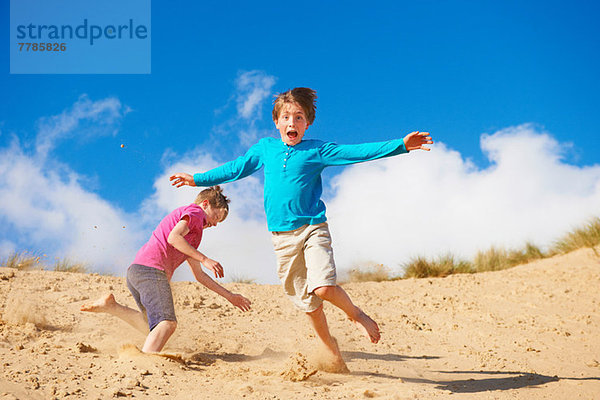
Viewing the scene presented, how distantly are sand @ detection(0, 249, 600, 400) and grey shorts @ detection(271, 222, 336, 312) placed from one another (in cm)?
53

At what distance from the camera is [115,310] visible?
4.57 m

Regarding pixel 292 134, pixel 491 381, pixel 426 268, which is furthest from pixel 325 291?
pixel 426 268

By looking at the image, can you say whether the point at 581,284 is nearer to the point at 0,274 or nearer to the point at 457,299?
the point at 457,299

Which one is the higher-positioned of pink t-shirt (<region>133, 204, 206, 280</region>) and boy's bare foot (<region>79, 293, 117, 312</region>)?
pink t-shirt (<region>133, 204, 206, 280</region>)

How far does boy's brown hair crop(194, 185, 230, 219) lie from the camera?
452cm

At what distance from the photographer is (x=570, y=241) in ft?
33.4

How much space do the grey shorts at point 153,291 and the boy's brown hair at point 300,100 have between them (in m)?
1.61

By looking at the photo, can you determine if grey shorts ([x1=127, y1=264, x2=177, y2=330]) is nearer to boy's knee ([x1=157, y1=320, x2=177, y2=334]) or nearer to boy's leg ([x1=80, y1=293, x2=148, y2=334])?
boy's knee ([x1=157, y1=320, x2=177, y2=334])

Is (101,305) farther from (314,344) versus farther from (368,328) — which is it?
(368,328)

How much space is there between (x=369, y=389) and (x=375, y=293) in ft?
13.8

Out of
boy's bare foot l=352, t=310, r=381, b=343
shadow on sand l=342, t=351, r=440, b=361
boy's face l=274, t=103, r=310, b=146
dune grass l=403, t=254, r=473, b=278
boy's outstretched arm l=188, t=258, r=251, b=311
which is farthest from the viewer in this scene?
dune grass l=403, t=254, r=473, b=278

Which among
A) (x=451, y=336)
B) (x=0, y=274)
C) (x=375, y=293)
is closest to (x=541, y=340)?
(x=451, y=336)

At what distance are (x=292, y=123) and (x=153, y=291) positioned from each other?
1.73 meters

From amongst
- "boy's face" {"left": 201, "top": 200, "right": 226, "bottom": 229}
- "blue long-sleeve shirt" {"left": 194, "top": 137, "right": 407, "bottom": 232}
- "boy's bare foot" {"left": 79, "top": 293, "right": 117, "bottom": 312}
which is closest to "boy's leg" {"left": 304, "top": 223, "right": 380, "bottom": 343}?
"blue long-sleeve shirt" {"left": 194, "top": 137, "right": 407, "bottom": 232}
